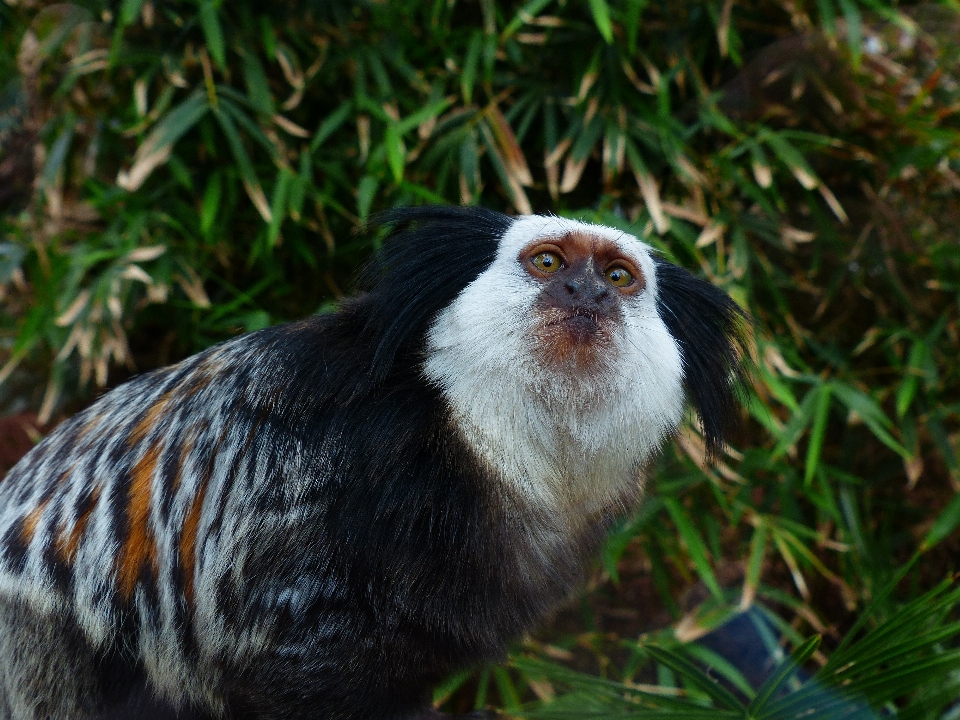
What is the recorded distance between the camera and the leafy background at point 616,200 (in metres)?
2.12

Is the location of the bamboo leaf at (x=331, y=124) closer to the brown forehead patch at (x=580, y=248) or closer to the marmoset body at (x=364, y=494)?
the marmoset body at (x=364, y=494)

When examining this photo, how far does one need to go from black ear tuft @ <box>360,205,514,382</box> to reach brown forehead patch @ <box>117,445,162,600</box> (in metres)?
0.39

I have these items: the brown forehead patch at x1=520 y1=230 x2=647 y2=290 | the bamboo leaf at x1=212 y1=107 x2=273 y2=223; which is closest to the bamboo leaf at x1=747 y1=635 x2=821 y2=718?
the brown forehead patch at x1=520 y1=230 x2=647 y2=290

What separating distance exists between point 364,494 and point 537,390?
268mm

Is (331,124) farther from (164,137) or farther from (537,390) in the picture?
(537,390)

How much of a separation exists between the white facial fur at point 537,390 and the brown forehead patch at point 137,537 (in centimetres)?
45

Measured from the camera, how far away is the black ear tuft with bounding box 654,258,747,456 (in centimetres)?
136

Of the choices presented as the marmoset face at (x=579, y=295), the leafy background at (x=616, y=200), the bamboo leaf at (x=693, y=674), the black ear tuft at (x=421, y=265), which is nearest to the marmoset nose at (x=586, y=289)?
the marmoset face at (x=579, y=295)

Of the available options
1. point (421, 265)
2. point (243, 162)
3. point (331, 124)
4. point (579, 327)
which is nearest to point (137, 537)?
point (421, 265)

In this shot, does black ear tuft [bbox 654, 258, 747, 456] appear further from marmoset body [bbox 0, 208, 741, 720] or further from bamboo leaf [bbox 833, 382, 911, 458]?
bamboo leaf [bbox 833, 382, 911, 458]

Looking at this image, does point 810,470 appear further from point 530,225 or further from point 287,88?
point 287,88

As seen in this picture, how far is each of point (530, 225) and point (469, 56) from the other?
986 millimetres

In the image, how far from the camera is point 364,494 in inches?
44.7

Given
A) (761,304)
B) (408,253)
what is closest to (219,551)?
(408,253)
